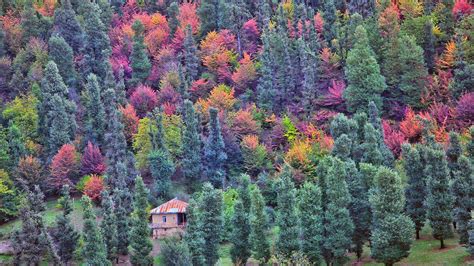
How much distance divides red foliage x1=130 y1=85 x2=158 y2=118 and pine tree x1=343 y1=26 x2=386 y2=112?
2713 centimetres

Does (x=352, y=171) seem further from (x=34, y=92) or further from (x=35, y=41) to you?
(x=35, y=41)

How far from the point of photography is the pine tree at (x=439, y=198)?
190 ft

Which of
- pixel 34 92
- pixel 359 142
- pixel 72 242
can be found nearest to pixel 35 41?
pixel 34 92

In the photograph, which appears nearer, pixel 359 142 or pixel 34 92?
pixel 359 142

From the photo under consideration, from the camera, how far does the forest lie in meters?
59.4

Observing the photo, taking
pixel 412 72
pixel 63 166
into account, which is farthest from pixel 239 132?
pixel 412 72

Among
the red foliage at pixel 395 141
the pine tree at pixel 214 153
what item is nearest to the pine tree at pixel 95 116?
the pine tree at pixel 214 153

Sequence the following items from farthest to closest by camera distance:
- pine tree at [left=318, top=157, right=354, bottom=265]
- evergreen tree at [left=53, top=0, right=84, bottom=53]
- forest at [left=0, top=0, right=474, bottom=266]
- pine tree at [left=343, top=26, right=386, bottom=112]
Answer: evergreen tree at [left=53, top=0, right=84, bottom=53]
pine tree at [left=343, top=26, right=386, bottom=112]
forest at [left=0, top=0, right=474, bottom=266]
pine tree at [left=318, top=157, right=354, bottom=265]

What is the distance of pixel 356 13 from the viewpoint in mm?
93500

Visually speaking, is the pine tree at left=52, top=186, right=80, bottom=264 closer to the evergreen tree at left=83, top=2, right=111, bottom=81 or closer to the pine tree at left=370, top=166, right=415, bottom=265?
the pine tree at left=370, top=166, right=415, bottom=265

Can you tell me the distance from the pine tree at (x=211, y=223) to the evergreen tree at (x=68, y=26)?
173ft

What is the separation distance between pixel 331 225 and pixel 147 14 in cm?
7275

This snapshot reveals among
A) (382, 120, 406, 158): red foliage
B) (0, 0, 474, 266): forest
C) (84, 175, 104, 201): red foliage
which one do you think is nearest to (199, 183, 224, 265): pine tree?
(0, 0, 474, 266): forest

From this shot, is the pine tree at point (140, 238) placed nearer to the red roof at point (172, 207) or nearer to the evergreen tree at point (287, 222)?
the red roof at point (172, 207)
